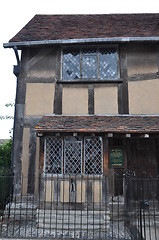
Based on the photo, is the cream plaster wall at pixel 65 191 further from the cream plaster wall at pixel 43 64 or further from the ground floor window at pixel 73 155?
the cream plaster wall at pixel 43 64

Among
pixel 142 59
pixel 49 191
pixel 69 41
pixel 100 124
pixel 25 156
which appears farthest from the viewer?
pixel 142 59

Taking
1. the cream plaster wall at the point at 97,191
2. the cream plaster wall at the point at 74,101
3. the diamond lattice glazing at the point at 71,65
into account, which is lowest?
the cream plaster wall at the point at 97,191

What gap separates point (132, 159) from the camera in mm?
7562

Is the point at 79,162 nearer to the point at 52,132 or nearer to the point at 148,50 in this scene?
the point at 52,132

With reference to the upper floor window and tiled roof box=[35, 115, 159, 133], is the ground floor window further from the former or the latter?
the upper floor window

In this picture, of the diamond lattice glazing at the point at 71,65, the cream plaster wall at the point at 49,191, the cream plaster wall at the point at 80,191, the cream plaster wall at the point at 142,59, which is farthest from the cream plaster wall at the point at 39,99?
the cream plaster wall at the point at 142,59

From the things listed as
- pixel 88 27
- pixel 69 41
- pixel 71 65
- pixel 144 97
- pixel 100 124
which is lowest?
pixel 100 124

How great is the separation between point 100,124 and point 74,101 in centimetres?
161

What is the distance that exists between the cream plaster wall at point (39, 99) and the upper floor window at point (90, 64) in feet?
2.58

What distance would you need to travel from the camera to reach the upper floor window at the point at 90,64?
26.7ft

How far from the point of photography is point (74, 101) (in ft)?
26.0

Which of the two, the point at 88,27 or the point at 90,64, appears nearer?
the point at 90,64

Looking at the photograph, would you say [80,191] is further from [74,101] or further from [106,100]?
[106,100]

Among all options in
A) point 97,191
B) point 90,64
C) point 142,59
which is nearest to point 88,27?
point 90,64
